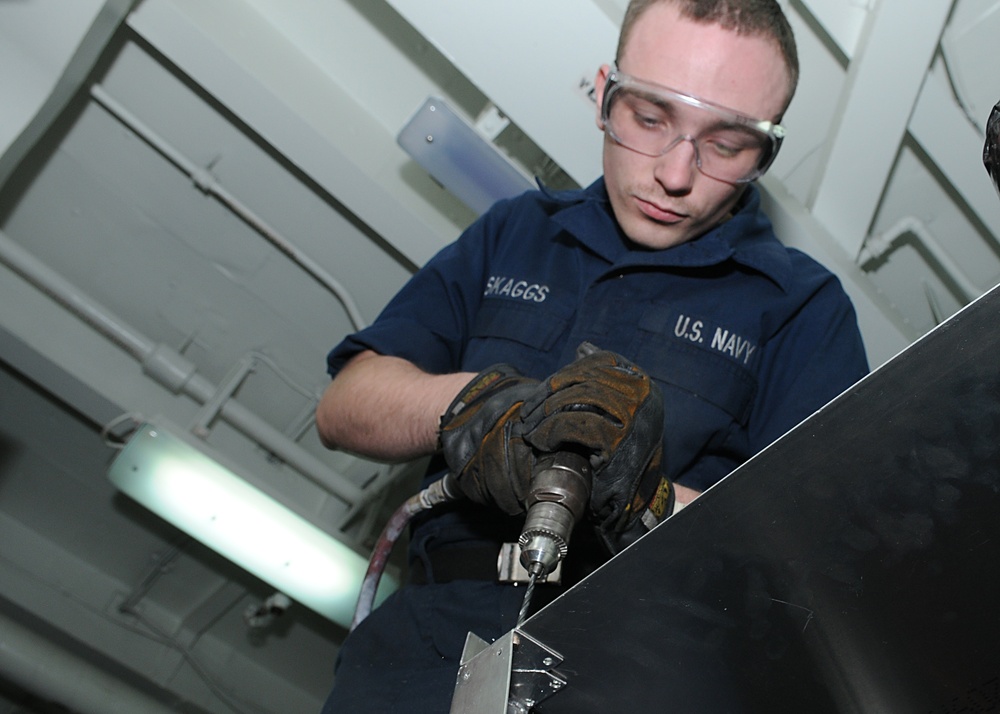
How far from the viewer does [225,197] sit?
2.05m

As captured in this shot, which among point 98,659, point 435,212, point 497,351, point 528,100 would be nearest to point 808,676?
point 497,351

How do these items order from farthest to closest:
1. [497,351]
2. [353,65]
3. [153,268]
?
[153,268], [353,65], [497,351]

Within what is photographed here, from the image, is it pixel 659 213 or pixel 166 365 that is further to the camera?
pixel 166 365

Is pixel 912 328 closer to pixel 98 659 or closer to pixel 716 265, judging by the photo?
pixel 716 265

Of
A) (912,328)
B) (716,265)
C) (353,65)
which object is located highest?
(353,65)

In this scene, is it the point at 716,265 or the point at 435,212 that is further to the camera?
the point at 435,212

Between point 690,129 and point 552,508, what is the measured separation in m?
0.78

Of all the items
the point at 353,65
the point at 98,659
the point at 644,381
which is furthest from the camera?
the point at 98,659

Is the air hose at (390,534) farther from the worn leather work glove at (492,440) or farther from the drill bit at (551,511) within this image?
the drill bit at (551,511)

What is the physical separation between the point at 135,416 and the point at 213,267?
403mm

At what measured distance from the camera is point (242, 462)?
7.52 feet

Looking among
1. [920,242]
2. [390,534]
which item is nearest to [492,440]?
[390,534]

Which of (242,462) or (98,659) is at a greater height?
(242,462)

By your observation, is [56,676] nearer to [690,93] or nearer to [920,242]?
[690,93]
